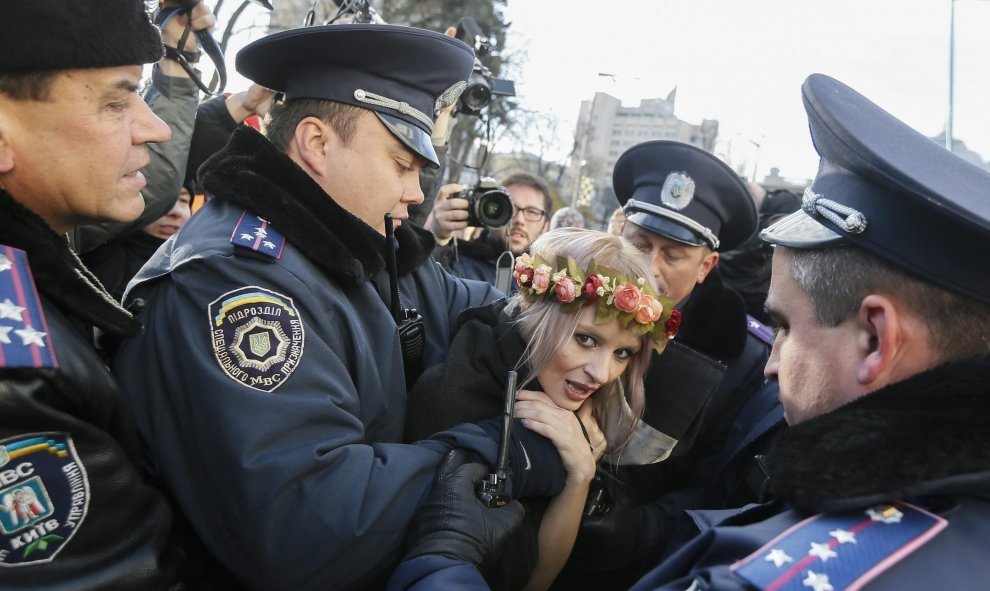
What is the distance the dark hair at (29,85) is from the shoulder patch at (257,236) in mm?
534

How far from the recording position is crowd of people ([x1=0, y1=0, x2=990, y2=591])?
50.1 inches

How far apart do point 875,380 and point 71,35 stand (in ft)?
5.83

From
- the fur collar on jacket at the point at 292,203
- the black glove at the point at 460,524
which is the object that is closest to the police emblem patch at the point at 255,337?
the fur collar on jacket at the point at 292,203

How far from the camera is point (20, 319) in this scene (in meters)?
1.36

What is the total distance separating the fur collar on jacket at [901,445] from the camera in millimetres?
1163

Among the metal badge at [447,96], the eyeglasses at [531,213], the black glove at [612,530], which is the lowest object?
the black glove at [612,530]

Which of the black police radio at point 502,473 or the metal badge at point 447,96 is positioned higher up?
the metal badge at point 447,96

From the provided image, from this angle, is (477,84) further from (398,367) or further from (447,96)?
(398,367)

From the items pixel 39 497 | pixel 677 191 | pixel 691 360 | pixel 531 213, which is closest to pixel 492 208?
pixel 677 191

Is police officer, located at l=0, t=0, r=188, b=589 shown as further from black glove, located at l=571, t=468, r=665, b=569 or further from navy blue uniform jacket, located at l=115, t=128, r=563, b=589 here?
black glove, located at l=571, t=468, r=665, b=569

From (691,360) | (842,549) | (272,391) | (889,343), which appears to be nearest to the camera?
(842,549)

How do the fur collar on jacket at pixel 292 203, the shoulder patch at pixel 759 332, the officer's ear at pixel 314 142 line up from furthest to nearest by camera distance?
1. the shoulder patch at pixel 759 332
2. the officer's ear at pixel 314 142
3. the fur collar on jacket at pixel 292 203

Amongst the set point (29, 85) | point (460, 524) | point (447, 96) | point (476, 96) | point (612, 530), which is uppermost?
point (476, 96)

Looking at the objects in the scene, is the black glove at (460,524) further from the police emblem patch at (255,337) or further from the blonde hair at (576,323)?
the blonde hair at (576,323)
